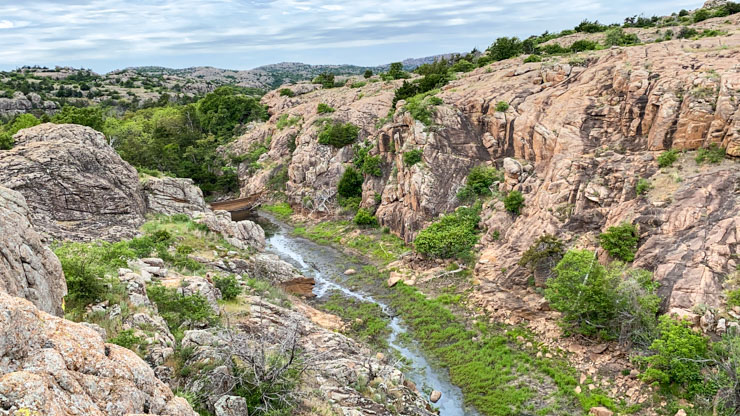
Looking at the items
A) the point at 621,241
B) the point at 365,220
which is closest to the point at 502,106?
the point at 365,220

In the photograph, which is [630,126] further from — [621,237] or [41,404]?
[41,404]

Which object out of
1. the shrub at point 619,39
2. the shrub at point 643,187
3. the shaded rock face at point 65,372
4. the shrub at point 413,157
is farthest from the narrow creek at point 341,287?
the shrub at point 619,39

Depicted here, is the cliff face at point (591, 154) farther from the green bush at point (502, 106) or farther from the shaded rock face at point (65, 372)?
the shaded rock face at point (65, 372)

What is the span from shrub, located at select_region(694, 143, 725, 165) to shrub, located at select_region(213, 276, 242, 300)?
24.3m

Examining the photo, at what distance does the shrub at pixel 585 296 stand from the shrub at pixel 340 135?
31.8 m

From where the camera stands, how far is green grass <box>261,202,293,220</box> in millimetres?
47772

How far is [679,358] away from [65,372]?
18096 millimetres

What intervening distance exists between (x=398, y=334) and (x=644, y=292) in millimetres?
11555

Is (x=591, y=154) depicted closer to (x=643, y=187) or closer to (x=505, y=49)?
(x=643, y=187)

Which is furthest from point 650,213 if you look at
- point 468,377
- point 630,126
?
point 468,377

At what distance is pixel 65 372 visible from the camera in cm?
550

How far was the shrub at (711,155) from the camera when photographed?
22609mm

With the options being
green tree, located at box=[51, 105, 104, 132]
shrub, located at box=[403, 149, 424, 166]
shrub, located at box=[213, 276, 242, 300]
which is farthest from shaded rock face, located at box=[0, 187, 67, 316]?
green tree, located at box=[51, 105, 104, 132]

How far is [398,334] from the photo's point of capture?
23359 mm
